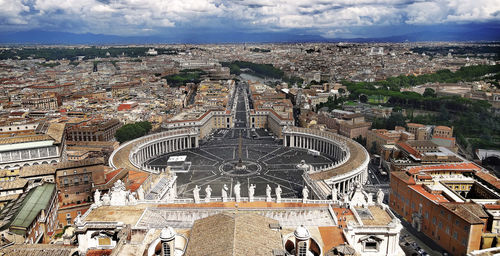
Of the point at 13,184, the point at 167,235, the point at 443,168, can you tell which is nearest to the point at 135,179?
the point at 13,184

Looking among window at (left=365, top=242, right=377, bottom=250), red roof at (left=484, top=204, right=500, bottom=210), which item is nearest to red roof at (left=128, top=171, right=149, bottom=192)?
window at (left=365, top=242, right=377, bottom=250)

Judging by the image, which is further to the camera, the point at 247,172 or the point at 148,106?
the point at 148,106

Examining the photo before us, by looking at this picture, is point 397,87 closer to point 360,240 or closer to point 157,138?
point 157,138

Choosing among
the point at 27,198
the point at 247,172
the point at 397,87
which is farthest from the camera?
the point at 397,87

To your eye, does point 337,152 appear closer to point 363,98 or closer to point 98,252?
point 98,252

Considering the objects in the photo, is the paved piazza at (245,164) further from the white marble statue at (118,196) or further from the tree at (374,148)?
the white marble statue at (118,196)

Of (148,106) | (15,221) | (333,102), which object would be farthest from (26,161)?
(333,102)

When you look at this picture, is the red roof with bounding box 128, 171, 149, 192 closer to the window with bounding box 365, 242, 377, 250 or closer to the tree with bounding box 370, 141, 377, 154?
the window with bounding box 365, 242, 377, 250

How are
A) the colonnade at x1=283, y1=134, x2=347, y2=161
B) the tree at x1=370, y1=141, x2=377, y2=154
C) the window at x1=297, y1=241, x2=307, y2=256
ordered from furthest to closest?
the tree at x1=370, y1=141, x2=377, y2=154
the colonnade at x1=283, y1=134, x2=347, y2=161
the window at x1=297, y1=241, x2=307, y2=256
